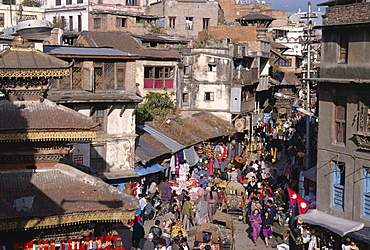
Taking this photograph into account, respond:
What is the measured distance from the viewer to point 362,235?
64.0 feet

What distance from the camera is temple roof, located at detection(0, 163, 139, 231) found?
12578 millimetres

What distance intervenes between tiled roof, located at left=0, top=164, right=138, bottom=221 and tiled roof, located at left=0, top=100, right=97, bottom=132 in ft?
3.92

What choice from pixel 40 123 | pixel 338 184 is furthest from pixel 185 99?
pixel 40 123

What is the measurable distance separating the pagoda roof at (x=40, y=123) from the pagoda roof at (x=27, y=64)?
77cm

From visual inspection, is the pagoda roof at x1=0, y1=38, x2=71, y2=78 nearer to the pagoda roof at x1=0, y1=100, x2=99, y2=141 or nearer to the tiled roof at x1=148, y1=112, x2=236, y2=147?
the pagoda roof at x1=0, y1=100, x2=99, y2=141

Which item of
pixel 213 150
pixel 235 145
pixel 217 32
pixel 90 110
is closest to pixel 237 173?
pixel 213 150

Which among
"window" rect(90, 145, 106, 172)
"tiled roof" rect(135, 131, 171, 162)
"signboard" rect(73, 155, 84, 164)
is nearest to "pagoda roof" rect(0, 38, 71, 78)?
"signboard" rect(73, 155, 84, 164)

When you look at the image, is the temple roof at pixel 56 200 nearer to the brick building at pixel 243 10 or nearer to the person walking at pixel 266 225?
the person walking at pixel 266 225

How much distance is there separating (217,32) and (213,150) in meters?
18.5

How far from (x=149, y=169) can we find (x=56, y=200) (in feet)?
54.2

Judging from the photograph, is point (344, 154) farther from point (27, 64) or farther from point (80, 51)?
point (80, 51)

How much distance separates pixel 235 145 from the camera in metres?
45.3

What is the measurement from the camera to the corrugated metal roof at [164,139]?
32344 mm

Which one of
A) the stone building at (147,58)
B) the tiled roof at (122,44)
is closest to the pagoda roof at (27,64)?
the stone building at (147,58)
